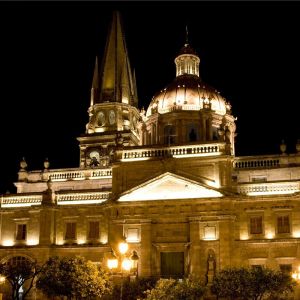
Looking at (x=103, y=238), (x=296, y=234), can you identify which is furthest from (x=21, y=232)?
(x=296, y=234)

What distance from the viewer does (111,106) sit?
236 feet

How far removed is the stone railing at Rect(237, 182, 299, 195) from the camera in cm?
4597

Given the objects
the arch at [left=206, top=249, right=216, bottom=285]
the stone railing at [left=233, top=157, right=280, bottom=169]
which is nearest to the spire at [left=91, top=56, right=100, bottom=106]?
the stone railing at [left=233, top=157, right=280, bottom=169]

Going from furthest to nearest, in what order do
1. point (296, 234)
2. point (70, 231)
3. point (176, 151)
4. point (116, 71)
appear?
point (116, 71)
point (70, 231)
point (176, 151)
point (296, 234)

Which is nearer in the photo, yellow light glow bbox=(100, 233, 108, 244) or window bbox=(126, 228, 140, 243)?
window bbox=(126, 228, 140, 243)

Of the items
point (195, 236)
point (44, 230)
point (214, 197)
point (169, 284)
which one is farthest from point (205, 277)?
point (44, 230)

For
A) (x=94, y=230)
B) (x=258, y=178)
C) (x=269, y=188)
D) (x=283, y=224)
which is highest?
(x=258, y=178)

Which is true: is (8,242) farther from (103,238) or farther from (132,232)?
(132,232)

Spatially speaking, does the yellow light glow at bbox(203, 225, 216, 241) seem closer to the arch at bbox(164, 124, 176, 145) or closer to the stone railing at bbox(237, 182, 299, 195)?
the stone railing at bbox(237, 182, 299, 195)

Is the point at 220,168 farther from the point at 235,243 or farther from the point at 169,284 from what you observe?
the point at 169,284

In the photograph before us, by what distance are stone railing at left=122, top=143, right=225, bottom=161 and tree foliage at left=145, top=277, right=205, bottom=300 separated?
1355 centimetres

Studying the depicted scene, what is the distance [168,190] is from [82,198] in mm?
8222

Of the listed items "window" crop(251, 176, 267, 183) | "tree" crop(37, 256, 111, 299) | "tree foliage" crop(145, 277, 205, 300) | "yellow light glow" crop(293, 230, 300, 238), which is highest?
"window" crop(251, 176, 267, 183)

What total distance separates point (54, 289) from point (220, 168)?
51.2 feet
